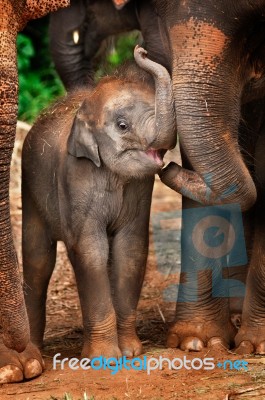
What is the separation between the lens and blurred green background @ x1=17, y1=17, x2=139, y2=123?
10.3 meters

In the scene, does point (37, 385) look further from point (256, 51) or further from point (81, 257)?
point (256, 51)

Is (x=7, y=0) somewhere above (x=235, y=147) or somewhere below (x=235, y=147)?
above

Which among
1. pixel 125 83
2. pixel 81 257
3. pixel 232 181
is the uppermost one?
pixel 125 83

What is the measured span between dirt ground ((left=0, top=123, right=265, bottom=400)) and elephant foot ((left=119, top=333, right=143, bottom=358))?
5cm

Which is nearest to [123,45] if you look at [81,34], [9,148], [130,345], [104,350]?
[81,34]

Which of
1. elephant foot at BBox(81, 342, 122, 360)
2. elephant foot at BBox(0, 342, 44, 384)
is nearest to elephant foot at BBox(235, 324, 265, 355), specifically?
elephant foot at BBox(81, 342, 122, 360)

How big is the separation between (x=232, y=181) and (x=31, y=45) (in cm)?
641

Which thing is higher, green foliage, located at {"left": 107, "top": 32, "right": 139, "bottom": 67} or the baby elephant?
green foliage, located at {"left": 107, "top": 32, "right": 139, "bottom": 67}

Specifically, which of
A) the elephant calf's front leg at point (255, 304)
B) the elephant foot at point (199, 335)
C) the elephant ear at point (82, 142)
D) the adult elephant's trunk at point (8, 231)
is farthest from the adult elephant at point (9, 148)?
the elephant calf's front leg at point (255, 304)

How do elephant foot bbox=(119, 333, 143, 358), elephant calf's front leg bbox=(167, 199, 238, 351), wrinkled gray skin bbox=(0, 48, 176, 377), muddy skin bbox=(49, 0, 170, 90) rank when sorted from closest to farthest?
wrinkled gray skin bbox=(0, 48, 176, 377)
elephant foot bbox=(119, 333, 143, 358)
elephant calf's front leg bbox=(167, 199, 238, 351)
muddy skin bbox=(49, 0, 170, 90)

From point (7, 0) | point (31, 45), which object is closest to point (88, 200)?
point (7, 0)

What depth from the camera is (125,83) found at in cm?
491

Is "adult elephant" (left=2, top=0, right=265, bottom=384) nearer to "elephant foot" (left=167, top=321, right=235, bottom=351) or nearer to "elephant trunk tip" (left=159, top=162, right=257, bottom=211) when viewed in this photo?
"elephant trunk tip" (left=159, top=162, right=257, bottom=211)

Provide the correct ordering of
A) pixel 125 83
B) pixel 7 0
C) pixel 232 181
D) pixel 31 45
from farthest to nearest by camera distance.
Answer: pixel 31 45
pixel 125 83
pixel 232 181
pixel 7 0
